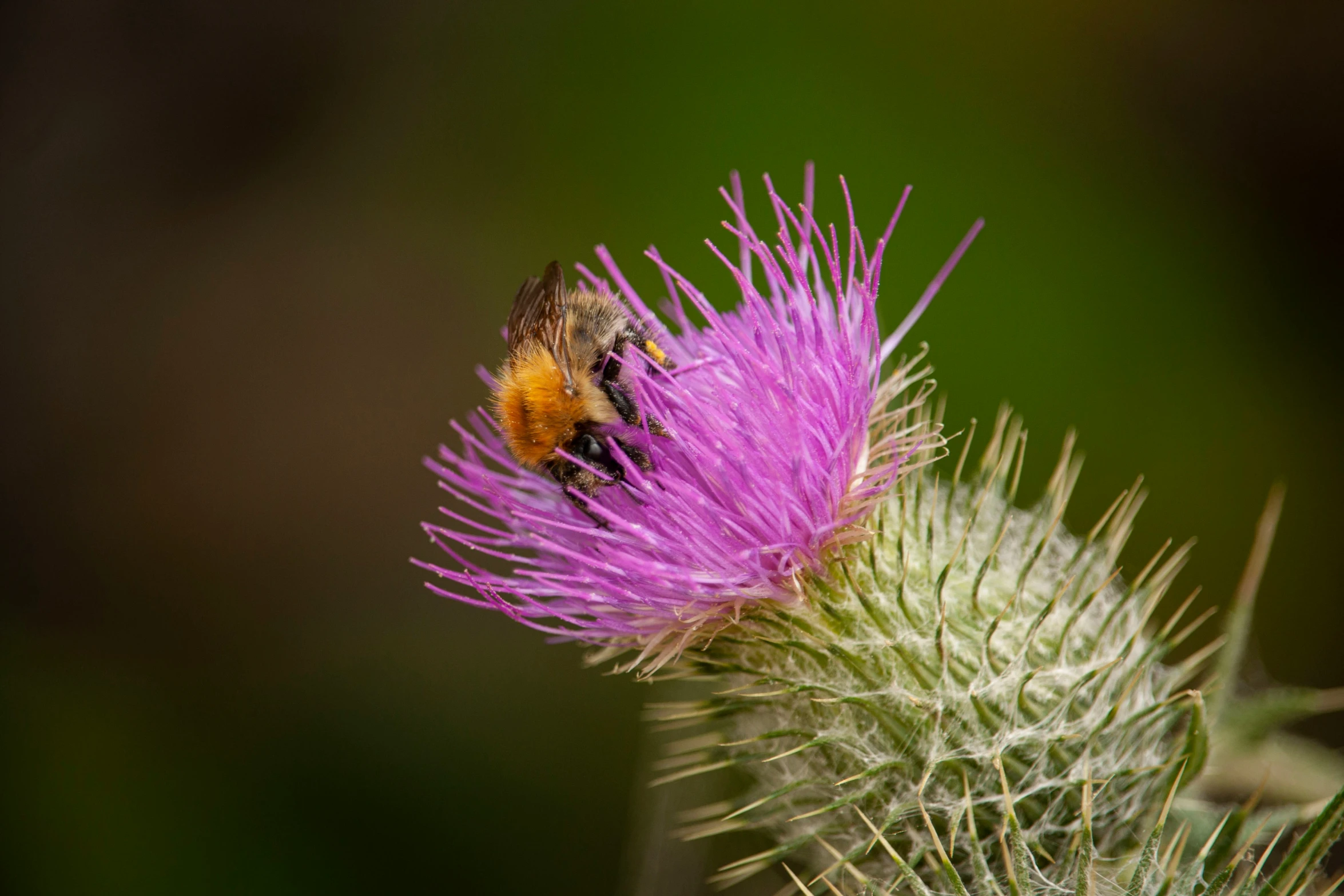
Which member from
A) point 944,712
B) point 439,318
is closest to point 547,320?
point 944,712

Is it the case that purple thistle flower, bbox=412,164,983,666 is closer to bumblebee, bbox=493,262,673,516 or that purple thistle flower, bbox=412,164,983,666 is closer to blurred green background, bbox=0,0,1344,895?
bumblebee, bbox=493,262,673,516

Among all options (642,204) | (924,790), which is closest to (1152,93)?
(642,204)

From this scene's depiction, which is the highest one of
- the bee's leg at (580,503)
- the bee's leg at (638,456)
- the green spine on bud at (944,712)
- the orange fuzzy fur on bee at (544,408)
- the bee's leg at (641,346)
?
the bee's leg at (641,346)

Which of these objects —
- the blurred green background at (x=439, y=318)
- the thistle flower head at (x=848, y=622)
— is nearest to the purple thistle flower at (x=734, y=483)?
the thistle flower head at (x=848, y=622)

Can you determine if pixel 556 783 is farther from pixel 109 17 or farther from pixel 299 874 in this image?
pixel 109 17

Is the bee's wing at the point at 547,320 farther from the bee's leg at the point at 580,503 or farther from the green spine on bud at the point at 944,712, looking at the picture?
the green spine on bud at the point at 944,712

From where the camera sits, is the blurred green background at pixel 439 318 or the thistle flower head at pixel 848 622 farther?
the blurred green background at pixel 439 318

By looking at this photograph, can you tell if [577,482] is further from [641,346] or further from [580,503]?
[641,346]
